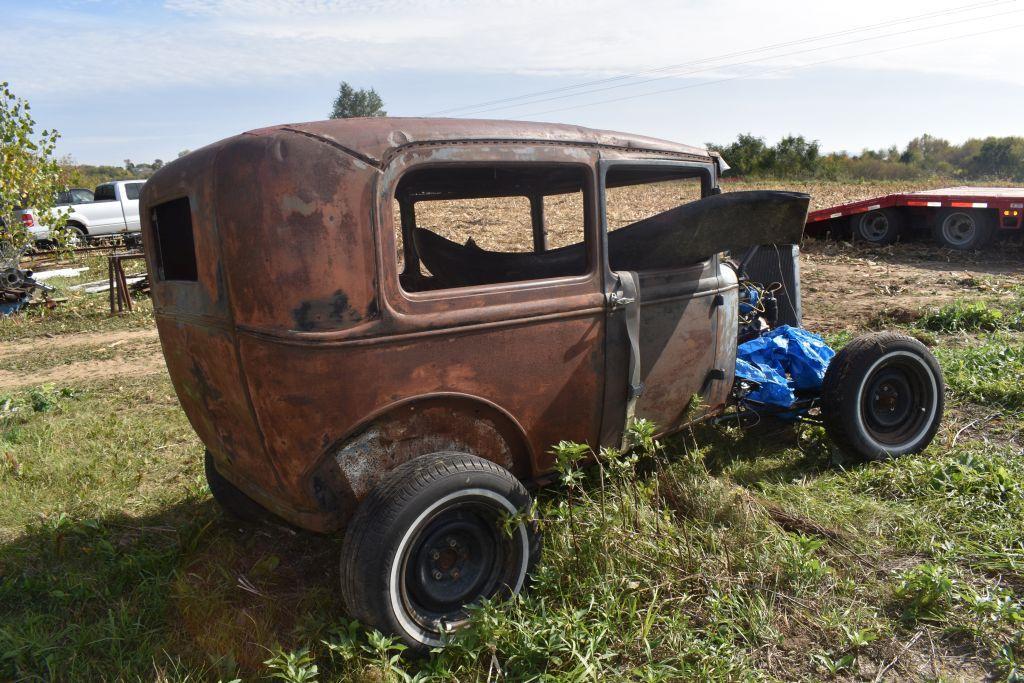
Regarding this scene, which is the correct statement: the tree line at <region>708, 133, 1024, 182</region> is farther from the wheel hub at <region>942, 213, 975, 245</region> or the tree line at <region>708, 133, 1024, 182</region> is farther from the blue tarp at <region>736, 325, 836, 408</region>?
the blue tarp at <region>736, 325, 836, 408</region>

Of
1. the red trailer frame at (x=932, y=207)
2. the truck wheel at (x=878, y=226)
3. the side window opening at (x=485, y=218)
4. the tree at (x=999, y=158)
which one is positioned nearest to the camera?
the side window opening at (x=485, y=218)

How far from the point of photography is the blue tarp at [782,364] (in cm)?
418

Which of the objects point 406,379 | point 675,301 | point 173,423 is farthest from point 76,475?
point 675,301

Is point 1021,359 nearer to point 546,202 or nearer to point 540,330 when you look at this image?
point 546,202

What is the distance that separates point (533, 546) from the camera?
2.83 m

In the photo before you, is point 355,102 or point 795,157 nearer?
point 795,157

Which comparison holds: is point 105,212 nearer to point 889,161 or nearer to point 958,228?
point 958,228

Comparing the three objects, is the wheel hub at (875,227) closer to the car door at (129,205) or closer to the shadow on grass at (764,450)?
the shadow on grass at (764,450)

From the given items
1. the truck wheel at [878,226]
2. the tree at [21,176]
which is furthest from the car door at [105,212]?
the truck wheel at [878,226]

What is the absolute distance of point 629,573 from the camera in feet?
9.36

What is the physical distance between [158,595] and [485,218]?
8.70 feet

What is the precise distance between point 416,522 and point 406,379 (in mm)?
523

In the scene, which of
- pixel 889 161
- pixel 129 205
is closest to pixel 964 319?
pixel 129 205

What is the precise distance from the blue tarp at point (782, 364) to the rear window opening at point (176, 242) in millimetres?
3075
